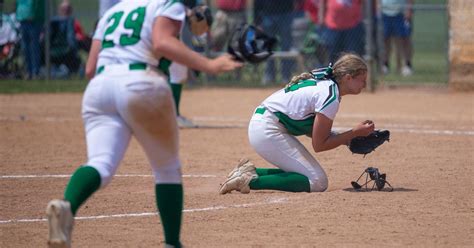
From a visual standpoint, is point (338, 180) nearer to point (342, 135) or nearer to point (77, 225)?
point (342, 135)

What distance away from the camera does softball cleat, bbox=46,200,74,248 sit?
489 centimetres

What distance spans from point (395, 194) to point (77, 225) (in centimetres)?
241

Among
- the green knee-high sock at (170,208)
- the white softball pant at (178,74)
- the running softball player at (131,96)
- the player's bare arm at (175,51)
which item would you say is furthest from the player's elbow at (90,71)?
the white softball pant at (178,74)

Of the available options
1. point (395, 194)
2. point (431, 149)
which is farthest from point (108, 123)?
point (431, 149)

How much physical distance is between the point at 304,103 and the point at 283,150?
0.43 metres

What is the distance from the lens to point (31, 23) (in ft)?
58.5

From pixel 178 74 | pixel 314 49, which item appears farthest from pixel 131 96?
pixel 314 49

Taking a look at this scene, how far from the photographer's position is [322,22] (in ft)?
58.5

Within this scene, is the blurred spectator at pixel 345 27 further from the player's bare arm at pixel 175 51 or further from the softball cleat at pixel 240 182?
the player's bare arm at pixel 175 51

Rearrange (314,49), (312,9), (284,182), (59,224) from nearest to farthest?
(59,224), (284,182), (314,49), (312,9)

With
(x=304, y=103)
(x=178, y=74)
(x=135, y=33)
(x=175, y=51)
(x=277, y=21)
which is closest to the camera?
(x=175, y=51)

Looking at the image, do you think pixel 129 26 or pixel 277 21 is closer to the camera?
pixel 129 26

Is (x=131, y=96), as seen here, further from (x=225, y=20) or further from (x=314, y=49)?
(x=225, y=20)

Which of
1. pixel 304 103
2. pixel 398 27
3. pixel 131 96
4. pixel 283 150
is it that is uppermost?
pixel 131 96
